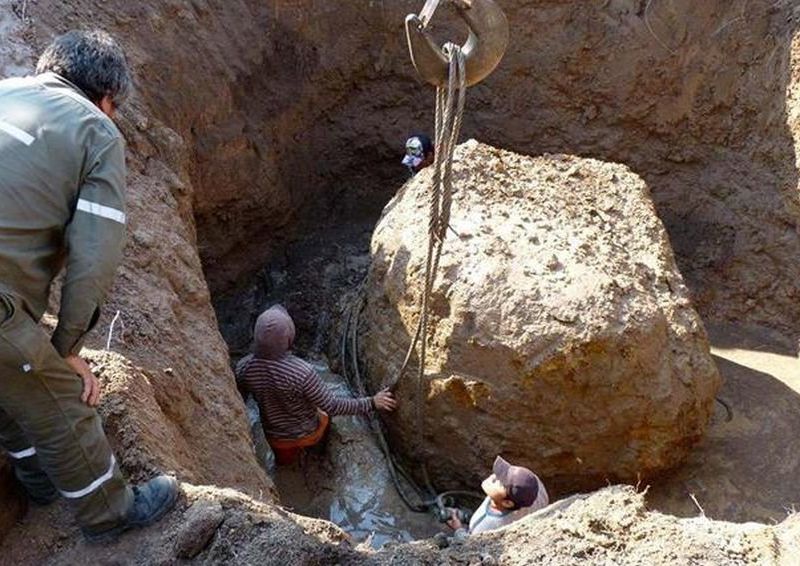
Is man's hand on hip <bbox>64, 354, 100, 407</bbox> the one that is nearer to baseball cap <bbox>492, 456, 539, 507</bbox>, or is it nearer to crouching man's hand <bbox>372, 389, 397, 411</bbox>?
baseball cap <bbox>492, 456, 539, 507</bbox>

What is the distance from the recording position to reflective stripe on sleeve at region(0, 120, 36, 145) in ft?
8.60

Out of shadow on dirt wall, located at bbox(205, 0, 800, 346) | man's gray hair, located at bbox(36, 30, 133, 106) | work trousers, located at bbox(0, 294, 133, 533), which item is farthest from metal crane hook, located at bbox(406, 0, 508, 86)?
shadow on dirt wall, located at bbox(205, 0, 800, 346)

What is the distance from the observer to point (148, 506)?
300cm

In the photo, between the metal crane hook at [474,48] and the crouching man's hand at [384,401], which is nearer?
the metal crane hook at [474,48]

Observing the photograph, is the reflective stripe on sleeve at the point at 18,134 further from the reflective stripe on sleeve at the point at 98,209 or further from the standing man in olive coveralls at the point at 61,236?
the reflective stripe on sleeve at the point at 98,209

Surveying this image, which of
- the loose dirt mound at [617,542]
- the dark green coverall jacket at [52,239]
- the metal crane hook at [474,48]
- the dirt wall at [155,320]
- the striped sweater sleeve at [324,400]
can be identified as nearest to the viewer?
the dark green coverall jacket at [52,239]

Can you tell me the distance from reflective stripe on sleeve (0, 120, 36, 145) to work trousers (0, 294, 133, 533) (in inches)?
17.4

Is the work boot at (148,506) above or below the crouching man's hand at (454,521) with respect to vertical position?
above

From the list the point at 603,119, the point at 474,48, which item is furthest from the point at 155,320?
the point at 603,119

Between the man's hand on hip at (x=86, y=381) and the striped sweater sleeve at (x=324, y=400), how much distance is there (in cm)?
197

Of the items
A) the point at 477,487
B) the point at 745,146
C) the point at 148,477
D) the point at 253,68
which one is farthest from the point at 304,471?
the point at 745,146

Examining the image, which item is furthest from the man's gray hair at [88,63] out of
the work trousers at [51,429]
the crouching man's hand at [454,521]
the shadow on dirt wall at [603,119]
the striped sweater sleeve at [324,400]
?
the shadow on dirt wall at [603,119]

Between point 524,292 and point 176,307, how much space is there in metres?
1.75

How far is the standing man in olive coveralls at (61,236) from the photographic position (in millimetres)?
2604
